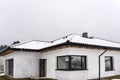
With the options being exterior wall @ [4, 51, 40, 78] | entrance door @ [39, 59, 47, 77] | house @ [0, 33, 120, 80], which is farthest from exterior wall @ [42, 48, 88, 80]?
exterior wall @ [4, 51, 40, 78]

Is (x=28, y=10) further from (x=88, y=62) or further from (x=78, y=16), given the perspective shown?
(x=88, y=62)

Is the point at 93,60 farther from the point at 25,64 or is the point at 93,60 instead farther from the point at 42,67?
the point at 25,64

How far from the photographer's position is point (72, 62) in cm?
1633

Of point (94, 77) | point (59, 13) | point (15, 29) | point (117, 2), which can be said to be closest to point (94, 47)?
point (94, 77)

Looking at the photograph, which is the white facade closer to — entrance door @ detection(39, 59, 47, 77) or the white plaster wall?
the white plaster wall

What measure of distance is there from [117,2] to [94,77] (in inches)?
486

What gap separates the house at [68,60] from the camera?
16328mm

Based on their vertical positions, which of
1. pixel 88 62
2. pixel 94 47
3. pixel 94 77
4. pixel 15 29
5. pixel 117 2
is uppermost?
pixel 117 2

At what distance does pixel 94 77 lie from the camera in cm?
1762

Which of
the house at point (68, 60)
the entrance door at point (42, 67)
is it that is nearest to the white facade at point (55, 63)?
the house at point (68, 60)

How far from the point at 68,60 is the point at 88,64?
7.04 feet

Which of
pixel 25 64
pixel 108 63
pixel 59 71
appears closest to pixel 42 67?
pixel 25 64

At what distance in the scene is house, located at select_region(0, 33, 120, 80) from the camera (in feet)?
53.6

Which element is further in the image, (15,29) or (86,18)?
(15,29)
